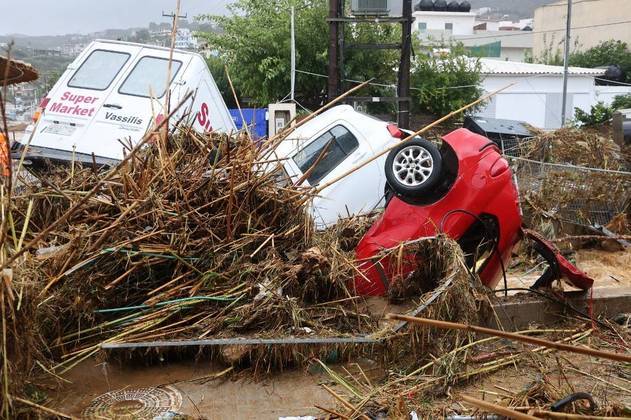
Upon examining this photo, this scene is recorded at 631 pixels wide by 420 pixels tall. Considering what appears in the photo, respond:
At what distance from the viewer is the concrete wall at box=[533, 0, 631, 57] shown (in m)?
57.2

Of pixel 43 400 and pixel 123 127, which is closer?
pixel 43 400

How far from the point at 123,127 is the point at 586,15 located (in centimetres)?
6082

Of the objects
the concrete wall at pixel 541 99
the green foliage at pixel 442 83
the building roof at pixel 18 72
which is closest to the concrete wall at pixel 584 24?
the concrete wall at pixel 541 99

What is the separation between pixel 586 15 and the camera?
61.0m

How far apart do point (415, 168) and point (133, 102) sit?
5791 mm

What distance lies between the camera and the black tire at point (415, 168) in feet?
15.6

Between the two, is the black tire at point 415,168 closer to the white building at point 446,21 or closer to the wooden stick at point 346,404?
the wooden stick at point 346,404

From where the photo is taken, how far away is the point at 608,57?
5159 centimetres

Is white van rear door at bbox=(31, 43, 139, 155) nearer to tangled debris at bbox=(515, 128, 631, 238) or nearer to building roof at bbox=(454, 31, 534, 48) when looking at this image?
tangled debris at bbox=(515, 128, 631, 238)

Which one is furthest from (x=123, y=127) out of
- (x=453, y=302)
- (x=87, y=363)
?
(x=453, y=302)

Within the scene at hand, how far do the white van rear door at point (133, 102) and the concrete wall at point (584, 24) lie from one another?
5464 centimetres

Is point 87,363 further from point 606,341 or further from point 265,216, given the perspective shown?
point 606,341

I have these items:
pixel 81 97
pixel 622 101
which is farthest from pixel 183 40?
pixel 622 101

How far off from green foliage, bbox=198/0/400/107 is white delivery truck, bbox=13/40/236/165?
9.56 m
